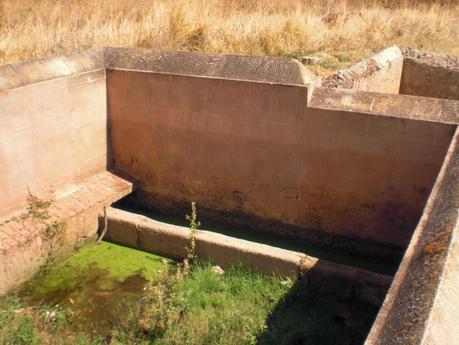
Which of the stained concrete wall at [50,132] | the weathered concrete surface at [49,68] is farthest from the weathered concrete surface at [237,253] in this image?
the weathered concrete surface at [49,68]

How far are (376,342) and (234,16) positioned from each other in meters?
9.70

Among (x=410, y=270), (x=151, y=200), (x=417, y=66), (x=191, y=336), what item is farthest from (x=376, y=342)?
(x=417, y=66)

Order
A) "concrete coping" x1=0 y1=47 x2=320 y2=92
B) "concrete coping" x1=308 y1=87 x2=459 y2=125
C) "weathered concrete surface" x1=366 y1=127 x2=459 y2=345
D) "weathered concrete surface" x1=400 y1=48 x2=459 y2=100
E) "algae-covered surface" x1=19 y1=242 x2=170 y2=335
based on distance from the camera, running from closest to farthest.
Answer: "weathered concrete surface" x1=366 y1=127 x2=459 y2=345, "algae-covered surface" x1=19 y1=242 x2=170 y2=335, "concrete coping" x1=308 y1=87 x2=459 y2=125, "concrete coping" x1=0 y1=47 x2=320 y2=92, "weathered concrete surface" x1=400 y1=48 x2=459 y2=100

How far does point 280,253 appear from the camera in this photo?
17.0 feet

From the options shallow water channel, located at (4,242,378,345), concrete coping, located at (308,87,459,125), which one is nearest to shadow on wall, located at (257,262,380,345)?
shallow water channel, located at (4,242,378,345)

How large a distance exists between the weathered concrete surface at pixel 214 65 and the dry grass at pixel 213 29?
6.68ft

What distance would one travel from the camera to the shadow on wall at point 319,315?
4.32 m

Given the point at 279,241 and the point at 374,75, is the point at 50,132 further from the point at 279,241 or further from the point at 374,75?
the point at 374,75

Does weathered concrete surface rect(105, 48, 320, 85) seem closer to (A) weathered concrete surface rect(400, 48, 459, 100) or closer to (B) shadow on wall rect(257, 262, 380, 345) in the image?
(B) shadow on wall rect(257, 262, 380, 345)

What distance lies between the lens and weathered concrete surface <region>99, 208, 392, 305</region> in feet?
15.7

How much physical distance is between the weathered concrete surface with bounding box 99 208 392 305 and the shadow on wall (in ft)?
0.12

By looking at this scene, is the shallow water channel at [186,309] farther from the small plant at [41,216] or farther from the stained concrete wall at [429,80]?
the stained concrete wall at [429,80]

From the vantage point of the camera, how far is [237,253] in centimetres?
535

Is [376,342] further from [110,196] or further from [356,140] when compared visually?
[110,196]
